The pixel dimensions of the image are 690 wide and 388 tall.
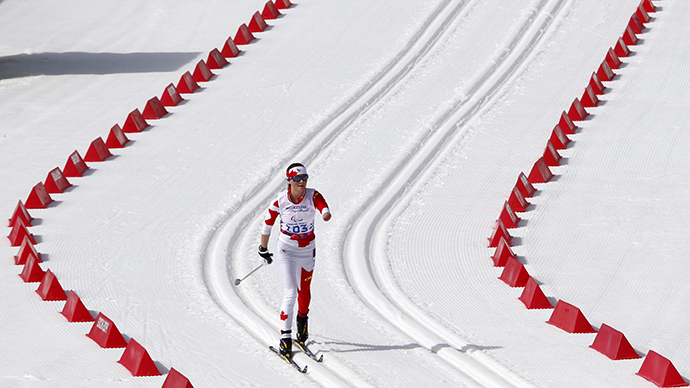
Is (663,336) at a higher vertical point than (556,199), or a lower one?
lower

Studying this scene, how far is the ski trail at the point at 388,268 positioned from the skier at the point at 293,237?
1.54m

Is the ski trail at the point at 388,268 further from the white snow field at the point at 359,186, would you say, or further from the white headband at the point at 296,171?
the white headband at the point at 296,171

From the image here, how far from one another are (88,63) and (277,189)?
340 inches

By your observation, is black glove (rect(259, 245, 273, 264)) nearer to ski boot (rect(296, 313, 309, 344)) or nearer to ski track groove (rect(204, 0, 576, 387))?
ski boot (rect(296, 313, 309, 344))

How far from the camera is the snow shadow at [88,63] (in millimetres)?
20906

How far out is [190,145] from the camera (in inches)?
651

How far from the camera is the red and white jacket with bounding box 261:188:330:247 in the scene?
9.17m

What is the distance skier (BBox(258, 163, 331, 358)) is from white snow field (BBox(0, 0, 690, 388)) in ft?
1.99

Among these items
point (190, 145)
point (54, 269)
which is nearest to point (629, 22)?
point (190, 145)

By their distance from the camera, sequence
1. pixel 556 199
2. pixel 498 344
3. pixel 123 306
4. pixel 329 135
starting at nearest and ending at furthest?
pixel 498 344
pixel 123 306
pixel 556 199
pixel 329 135

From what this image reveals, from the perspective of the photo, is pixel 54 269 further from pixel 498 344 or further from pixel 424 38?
pixel 424 38

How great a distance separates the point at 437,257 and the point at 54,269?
4900 mm

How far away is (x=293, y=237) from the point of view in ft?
30.2

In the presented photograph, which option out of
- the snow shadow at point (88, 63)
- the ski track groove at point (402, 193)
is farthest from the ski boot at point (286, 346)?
the snow shadow at point (88, 63)
